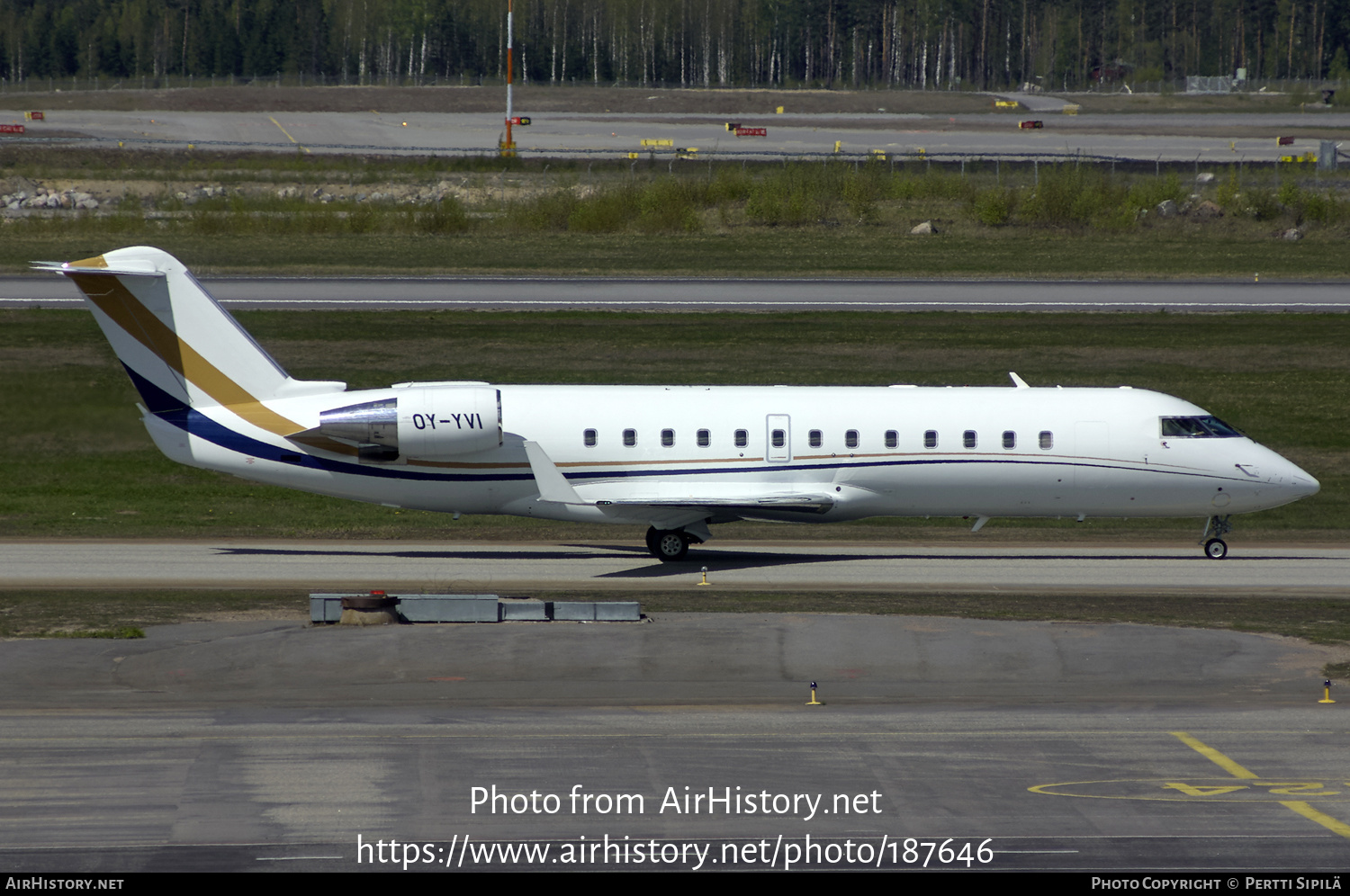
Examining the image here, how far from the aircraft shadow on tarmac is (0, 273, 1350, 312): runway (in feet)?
79.7

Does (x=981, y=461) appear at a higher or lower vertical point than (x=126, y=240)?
lower

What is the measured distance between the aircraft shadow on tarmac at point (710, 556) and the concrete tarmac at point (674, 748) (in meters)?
7.23

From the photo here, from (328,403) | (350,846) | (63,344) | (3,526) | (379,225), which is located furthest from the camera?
(379,225)

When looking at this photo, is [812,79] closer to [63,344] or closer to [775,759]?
[63,344]

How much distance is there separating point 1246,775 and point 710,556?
16200mm

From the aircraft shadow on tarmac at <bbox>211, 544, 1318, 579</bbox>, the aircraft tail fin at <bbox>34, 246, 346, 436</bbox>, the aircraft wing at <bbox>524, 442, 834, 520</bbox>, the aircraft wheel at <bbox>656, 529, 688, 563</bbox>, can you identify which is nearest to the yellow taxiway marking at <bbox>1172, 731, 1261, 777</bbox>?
the aircraft wing at <bbox>524, 442, 834, 520</bbox>

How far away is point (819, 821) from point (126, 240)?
61.3 m

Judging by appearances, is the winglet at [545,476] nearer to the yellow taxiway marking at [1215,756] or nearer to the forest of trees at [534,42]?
the yellow taxiway marking at [1215,756]

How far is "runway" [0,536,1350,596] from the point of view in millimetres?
28609

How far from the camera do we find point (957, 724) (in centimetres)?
1933

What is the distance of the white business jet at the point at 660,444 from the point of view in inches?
1185

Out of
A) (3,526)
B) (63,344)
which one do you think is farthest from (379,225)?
(3,526)

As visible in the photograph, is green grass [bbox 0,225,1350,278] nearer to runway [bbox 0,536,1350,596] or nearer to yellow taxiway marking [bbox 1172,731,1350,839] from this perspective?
runway [bbox 0,536,1350,596]

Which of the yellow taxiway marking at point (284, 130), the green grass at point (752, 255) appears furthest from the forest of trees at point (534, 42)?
the green grass at point (752, 255)
